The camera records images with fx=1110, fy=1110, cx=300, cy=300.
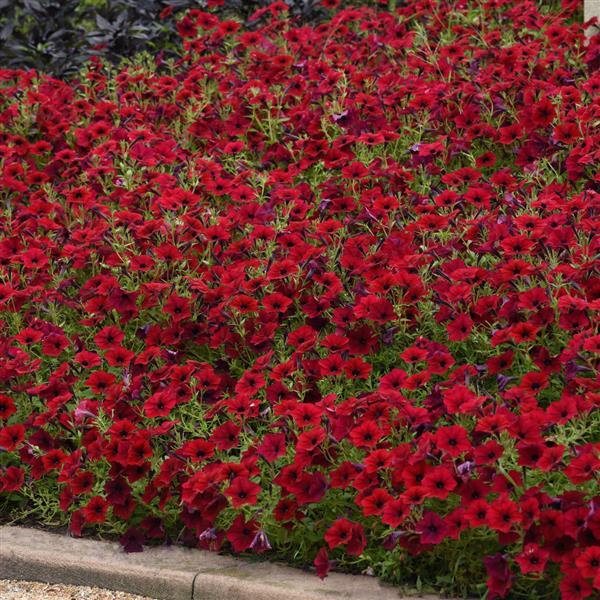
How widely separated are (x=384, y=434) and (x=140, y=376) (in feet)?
3.42

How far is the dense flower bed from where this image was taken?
138 inches

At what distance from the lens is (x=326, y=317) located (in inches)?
178

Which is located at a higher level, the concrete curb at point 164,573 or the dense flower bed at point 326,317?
the dense flower bed at point 326,317

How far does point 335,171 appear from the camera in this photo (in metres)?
5.70

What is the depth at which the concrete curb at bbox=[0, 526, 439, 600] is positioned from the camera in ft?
11.5

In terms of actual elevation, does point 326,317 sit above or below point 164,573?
above

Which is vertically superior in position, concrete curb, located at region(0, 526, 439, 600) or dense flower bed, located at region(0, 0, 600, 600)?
dense flower bed, located at region(0, 0, 600, 600)

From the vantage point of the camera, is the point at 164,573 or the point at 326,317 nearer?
the point at 164,573

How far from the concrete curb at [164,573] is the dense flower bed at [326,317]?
76 mm

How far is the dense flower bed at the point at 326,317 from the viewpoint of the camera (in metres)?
3.50

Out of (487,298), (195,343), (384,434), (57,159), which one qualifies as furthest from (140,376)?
(57,159)

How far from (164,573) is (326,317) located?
4.24 ft

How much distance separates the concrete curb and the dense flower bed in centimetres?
8

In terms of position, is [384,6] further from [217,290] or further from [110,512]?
[110,512]
